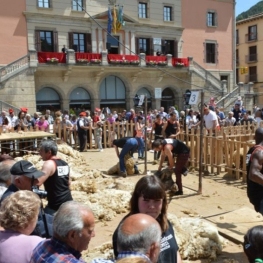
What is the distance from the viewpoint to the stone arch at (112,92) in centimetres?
2830

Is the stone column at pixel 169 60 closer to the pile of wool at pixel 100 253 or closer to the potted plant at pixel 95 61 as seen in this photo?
the potted plant at pixel 95 61

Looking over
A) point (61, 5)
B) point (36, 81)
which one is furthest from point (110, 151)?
point (61, 5)

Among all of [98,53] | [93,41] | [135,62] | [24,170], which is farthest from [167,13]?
[24,170]

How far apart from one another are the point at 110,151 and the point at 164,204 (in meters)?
11.4

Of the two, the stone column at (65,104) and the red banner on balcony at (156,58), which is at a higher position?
the red banner on balcony at (156,58)

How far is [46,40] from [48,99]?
4363 millimetres

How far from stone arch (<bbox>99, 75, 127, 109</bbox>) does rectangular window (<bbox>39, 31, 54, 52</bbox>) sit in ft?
16.0

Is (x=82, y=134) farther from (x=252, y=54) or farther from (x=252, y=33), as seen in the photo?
(x=252, y=33)

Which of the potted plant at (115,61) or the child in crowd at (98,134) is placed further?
the potted plant at (115,61)

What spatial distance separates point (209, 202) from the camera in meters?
7.27

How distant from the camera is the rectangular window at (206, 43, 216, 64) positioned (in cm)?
3303

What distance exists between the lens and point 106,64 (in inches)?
1032

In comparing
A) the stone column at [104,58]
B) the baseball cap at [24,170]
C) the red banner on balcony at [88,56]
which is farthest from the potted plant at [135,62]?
the baseball cap at [24,170]

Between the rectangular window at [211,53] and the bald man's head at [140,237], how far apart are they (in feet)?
107
